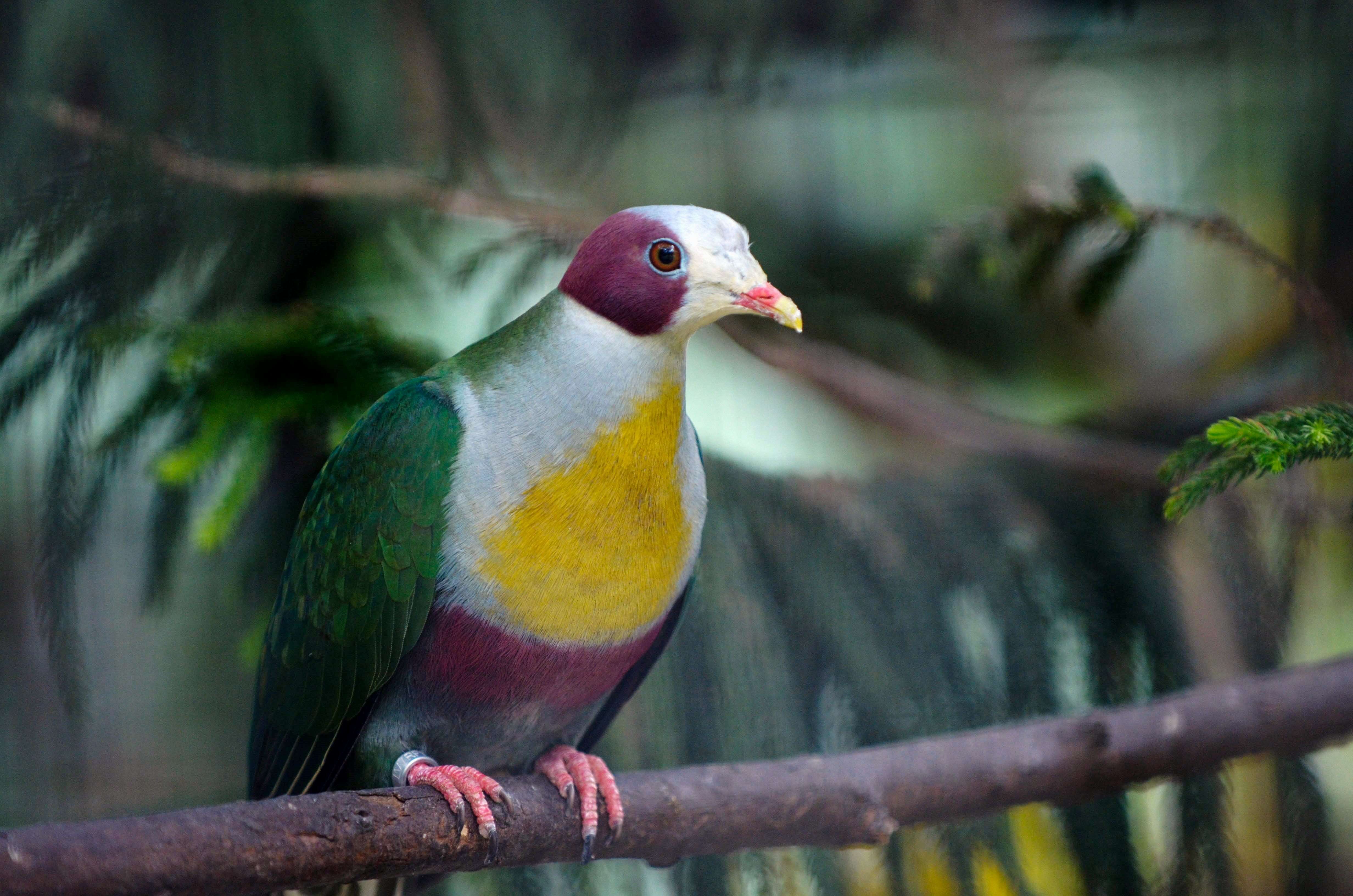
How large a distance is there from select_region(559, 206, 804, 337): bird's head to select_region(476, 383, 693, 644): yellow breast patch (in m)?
0.08

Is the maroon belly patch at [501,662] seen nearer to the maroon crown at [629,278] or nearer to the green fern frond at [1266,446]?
the maroon crown at [629,278]

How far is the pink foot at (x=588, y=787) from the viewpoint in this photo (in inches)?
46.8

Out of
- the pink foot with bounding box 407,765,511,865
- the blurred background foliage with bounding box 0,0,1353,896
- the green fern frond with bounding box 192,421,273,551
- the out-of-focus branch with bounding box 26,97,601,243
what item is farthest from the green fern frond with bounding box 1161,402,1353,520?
the green fern frond with bounding box 192,421,273,551

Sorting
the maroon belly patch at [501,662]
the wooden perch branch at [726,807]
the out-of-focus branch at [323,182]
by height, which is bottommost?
the wooden perch branch at [726,807]

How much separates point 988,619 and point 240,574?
108 cm

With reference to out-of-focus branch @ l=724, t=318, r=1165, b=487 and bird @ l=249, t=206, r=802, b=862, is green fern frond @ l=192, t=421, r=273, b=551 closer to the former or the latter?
bird @ l=249, t=206, r=802, b=862

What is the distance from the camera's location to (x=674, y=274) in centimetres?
101

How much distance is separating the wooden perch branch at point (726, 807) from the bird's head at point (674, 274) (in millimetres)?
479

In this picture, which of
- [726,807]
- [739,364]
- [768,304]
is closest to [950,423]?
[739,364]

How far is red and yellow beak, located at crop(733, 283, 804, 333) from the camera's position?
100cm

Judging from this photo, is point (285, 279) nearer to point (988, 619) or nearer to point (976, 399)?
point (988, 619)

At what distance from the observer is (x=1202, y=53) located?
7.47 ft

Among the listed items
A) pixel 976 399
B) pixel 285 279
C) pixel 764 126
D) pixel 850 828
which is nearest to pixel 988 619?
pixel 850 828

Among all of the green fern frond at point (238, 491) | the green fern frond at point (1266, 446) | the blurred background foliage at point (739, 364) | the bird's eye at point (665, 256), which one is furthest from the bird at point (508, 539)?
the green fern frond at point (1266, 446)
